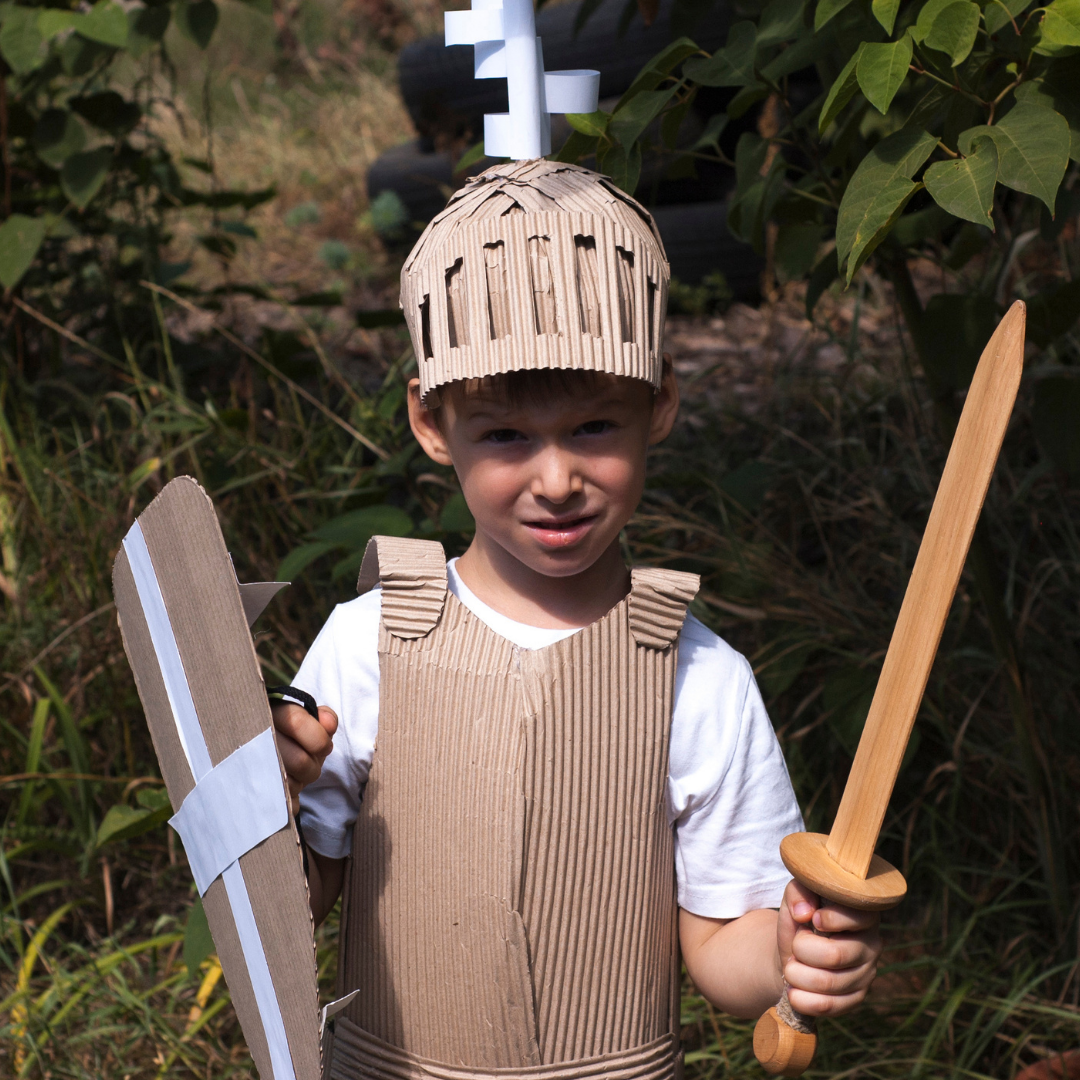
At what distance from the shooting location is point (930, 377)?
64.8 inches

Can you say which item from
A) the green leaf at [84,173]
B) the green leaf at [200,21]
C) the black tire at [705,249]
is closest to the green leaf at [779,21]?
the green leaf at [200,21]

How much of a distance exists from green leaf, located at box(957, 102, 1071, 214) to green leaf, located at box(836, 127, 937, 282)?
0.05 metres

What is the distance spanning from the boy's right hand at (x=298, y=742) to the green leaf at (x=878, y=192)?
0.59 metres

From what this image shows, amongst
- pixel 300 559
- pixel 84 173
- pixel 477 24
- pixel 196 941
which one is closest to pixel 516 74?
pixel 477 24

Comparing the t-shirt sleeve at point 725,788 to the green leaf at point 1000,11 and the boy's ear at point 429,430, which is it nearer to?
the boy's ear at point 429,430

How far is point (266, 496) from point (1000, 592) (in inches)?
56.9

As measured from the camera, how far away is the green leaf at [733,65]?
1276 mm

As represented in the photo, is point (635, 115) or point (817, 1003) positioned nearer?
point (817, 1003)

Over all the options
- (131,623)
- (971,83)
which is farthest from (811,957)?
(971,83)

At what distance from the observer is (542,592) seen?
3.86ft

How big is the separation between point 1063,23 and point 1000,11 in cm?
6

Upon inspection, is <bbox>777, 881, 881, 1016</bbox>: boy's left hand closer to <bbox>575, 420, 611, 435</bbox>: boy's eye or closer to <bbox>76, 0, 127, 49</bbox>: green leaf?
<bbox>575, 420, 611, 435</bbox>: boy's eye

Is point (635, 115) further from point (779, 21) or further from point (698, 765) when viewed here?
point (698, 765)

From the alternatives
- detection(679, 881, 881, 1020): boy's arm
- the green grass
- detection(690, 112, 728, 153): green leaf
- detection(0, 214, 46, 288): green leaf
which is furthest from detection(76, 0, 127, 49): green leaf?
detection(679, 881, 881, 1020): boy's arm
